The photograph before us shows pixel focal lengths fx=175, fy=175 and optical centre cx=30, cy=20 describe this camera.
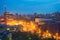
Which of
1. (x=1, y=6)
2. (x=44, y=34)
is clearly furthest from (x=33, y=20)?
(x=1, y=6)

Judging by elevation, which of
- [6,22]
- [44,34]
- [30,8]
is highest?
[30,8]

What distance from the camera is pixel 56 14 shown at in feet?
8.95

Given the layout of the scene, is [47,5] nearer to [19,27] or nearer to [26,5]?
[26,5]

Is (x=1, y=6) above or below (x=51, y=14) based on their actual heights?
above

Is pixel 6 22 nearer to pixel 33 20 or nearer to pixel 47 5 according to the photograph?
pixel 33 20

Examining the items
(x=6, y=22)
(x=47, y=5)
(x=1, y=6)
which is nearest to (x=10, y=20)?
(x=6, y=22)

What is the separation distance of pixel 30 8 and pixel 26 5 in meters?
0.08

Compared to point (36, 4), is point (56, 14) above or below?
below

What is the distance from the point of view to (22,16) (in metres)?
2.74

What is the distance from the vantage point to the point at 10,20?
2713mm

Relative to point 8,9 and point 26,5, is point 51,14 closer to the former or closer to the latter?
point 26,5

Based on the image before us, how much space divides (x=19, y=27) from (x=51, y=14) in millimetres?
539

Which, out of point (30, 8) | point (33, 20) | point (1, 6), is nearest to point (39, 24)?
point (33, 20)

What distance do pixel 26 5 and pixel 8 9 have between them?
29 cm
